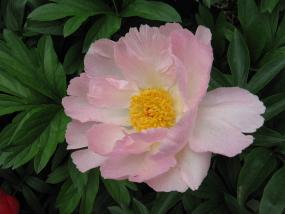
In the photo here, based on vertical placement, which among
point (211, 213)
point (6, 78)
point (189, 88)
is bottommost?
point (211, 213)

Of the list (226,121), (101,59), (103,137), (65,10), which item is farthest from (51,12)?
(226,121)

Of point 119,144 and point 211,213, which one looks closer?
point 119,144

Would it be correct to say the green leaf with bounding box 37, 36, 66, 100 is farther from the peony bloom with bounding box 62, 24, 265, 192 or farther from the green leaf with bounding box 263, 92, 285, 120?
the green leaf with bounding box 263, 92, 285, 120

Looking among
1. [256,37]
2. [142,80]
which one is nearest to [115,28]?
[142,80]

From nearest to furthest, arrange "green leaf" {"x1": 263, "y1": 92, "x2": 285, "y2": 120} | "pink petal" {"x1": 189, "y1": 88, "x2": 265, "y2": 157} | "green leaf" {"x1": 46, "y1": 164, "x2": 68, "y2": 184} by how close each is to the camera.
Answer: "pink petal" {"x1": 189, "y1": 88, "x2": 265, "y2": 157}, "green leaf" {"x1": 263, "y1": 92, "x2": 285, "y2": 120}, "green leaf" {"x1": 46, "y1": 164, "x2": 68, "y2": 184}

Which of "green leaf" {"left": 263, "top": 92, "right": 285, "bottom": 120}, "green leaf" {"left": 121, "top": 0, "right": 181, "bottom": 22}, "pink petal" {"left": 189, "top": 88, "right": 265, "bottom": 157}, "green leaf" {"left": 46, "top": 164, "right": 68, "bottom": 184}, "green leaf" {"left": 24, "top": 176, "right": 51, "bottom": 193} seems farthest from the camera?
"green leaf" {"left": 24, "top": 176, "right": 51, "bottom": 193}

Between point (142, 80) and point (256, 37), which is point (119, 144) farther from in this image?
point (256, 37)

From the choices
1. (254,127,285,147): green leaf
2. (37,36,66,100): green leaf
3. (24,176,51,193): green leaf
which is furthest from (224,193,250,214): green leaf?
(24,176,51,193): green leaf
